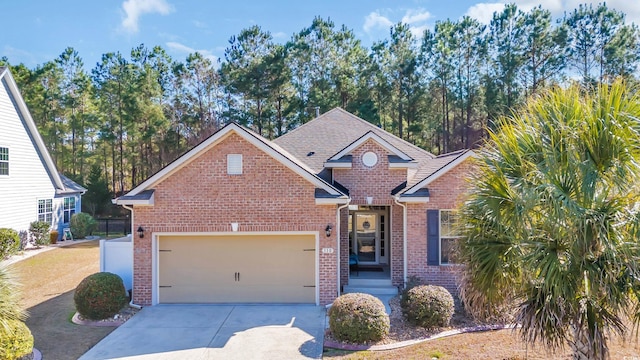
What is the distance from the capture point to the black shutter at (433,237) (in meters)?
12.0

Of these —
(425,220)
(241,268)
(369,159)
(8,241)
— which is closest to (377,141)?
(369,159)

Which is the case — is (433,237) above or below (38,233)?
above

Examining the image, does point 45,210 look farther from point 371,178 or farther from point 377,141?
point 377,141

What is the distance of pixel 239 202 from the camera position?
1127cm

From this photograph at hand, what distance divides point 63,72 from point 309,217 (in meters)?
38.2

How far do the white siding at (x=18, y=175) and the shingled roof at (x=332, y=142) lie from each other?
14.3 meters

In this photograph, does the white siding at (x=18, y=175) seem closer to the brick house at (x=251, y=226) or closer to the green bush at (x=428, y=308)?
the brick house at (x=251, y=226)

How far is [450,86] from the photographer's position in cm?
3522

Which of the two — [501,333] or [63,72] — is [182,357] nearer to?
[501,333]

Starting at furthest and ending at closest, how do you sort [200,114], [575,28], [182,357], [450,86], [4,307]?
[200,114] < [450,86] < [575,28] < [182,357] < [4,307]

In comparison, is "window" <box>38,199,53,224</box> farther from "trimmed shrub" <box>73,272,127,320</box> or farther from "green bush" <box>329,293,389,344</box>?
"green bush" <box>329,293,389,344</box>

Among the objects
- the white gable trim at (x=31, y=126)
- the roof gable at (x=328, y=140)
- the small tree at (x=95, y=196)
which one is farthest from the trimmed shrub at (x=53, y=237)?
the roof gable at (x=328, y=140)

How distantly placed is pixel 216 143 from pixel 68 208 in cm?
1935

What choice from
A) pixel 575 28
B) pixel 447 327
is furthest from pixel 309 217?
pixel 575 28
